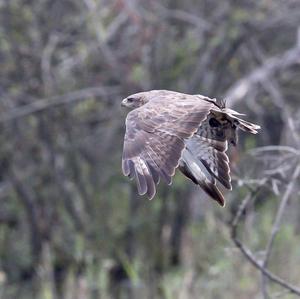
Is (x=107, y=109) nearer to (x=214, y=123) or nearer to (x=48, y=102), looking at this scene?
(x=48, y=102)

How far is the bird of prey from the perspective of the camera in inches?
174

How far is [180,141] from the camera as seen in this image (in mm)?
4570

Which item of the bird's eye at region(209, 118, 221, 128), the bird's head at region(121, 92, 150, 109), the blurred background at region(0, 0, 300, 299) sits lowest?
the blurred background at region(0, 0, 300, 299)

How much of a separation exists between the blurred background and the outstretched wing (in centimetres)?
377

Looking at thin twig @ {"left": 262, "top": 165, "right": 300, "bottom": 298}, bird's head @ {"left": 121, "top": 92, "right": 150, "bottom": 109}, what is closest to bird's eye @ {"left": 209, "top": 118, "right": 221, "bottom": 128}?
thin twig @ {"left": 262, "top": 165, "right": 300, "bottom": 298}

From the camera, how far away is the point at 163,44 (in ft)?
31.2

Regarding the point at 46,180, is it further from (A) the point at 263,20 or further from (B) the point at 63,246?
(A) the point at 263,20

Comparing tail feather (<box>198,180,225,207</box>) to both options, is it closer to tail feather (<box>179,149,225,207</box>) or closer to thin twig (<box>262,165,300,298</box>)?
tail feather (<box>179,149,225,207</box>)

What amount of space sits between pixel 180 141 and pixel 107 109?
577cm

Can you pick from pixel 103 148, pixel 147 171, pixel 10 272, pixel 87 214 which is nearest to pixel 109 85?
pixel 103 148

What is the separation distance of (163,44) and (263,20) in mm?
975

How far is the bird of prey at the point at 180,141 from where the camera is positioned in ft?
14.5

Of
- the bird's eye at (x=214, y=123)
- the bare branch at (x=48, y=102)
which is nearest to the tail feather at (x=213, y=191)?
the bird's eye at (x=214, y=123)

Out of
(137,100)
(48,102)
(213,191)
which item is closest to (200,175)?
(213,191)
